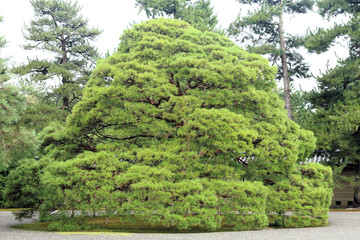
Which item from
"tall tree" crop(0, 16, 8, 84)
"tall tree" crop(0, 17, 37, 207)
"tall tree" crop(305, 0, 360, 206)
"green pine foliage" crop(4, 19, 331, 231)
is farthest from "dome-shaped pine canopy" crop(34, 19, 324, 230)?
"tall tree" crop(305, 0, 360, 206)

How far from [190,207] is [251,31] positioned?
1534 cm

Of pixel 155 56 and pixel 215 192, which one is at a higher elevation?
pixel 155 56

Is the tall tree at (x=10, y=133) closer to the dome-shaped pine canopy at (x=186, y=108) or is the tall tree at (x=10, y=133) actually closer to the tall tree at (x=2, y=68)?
the tall tree at (x=2, y=68)

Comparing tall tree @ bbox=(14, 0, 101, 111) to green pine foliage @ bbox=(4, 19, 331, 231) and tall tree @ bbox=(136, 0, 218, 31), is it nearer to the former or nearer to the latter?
tall tree @ bbox=(136, 0, 218, 31)

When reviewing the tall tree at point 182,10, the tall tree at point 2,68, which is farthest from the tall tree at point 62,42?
the tall tree at point 2,68

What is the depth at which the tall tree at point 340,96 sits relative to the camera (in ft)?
54.6

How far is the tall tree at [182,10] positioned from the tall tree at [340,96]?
765 centimetres

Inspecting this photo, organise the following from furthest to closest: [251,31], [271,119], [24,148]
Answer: [251,31] < [271,119] < [24,148]

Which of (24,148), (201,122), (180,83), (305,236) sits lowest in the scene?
(305,236)

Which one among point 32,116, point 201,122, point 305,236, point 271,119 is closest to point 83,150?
point 201,122

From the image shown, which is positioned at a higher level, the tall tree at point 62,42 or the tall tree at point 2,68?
the tall tree at point 62,42

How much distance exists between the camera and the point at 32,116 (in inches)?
813

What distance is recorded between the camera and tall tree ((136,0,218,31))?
2461 centimetres

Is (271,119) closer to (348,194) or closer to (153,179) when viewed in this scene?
(153,179)
